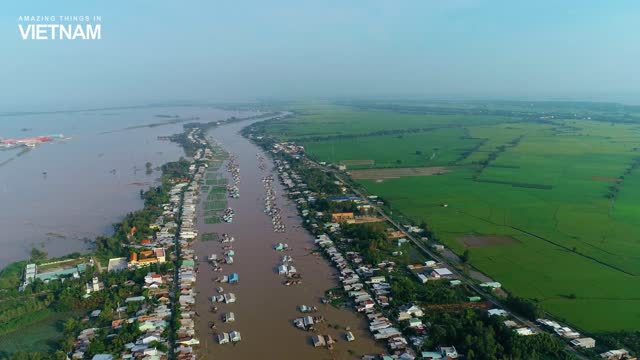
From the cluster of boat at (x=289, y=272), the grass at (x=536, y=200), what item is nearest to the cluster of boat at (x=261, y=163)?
the grass at (x=536, y=200)

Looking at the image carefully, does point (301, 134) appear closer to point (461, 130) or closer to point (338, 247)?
point (461, 130)

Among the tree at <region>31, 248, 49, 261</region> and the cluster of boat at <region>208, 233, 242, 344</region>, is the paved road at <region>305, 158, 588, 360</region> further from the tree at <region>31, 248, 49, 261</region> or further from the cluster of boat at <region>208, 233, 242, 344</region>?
the tree at <region>31, 248, 49, 261</region>

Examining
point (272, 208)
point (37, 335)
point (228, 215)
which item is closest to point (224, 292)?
point (37, 335)

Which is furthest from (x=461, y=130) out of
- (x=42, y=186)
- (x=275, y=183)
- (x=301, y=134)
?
(x=42, y=186)

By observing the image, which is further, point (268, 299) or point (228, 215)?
point (228, 215)

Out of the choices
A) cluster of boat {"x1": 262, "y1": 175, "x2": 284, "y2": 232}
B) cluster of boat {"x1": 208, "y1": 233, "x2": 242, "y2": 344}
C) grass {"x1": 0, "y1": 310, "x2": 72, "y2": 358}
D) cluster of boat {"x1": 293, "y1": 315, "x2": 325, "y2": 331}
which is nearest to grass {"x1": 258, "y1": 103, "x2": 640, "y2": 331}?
cluster of boat {"x1": 262, "y1": 175, "x2": 284, "y2": 232}

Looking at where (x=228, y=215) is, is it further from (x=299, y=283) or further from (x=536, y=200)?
(x=536, y=200)

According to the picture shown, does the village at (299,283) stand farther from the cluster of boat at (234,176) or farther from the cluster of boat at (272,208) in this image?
the cluster of boat at (234,176)
